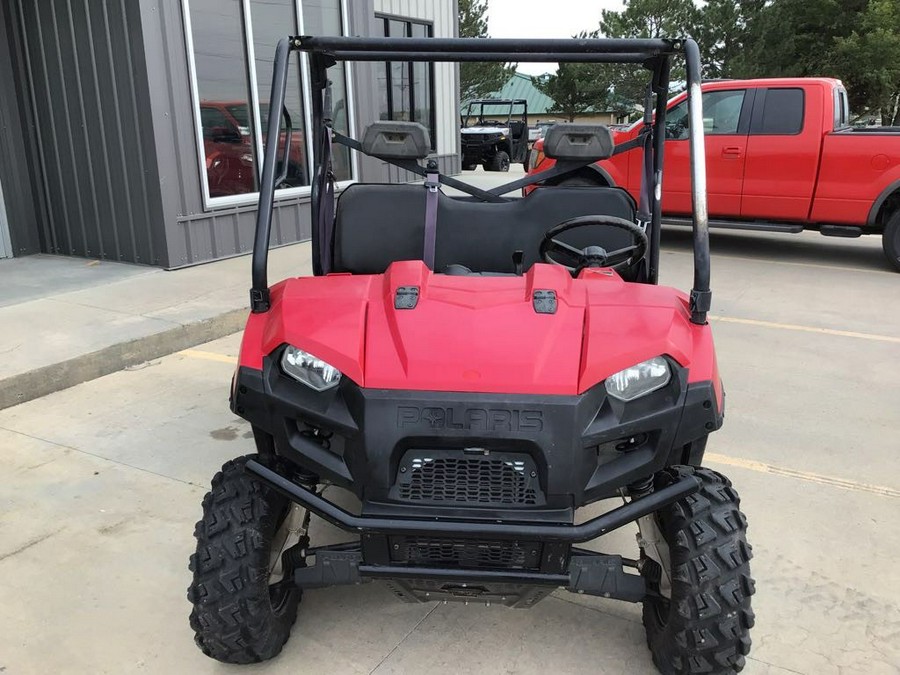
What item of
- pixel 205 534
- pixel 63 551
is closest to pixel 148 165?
pixel 63 551

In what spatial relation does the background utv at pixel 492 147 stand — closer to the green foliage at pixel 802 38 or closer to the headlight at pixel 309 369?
the green foliage at pixel 802 38

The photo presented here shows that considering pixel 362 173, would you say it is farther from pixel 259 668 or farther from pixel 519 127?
pixel 519 127

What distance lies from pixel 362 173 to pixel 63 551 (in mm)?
7553

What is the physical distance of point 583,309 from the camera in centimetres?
210

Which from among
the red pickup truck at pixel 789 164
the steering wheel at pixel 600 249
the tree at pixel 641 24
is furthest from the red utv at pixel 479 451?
the tree at pixel 641 24

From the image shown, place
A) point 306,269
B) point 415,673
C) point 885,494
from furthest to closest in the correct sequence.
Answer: point 306,269 < point 885,494 < point 415,673

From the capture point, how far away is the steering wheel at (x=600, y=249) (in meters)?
2.60

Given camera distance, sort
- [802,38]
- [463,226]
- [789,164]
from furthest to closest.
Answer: [802,38] → [789,164] → [463,226]

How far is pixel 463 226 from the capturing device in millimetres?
3213

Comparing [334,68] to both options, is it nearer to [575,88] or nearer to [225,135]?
[225,135]

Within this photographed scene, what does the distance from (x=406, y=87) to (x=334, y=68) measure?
361cm

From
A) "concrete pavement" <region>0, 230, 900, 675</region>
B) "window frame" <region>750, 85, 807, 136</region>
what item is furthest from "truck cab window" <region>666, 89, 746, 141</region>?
"concrete pavement" <region>0, 230, 900, 675</region>

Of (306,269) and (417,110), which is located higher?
(417,110)

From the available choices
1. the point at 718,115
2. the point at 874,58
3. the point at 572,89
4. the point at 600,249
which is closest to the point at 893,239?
the point at 718,115
